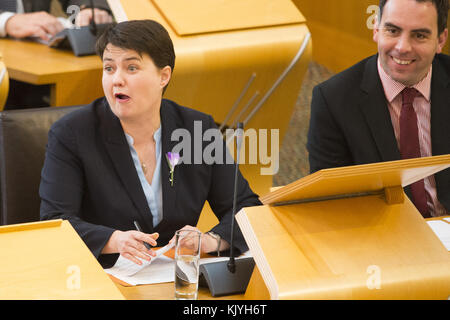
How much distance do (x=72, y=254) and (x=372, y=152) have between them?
1103 millimetres

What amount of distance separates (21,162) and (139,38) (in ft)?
1.70

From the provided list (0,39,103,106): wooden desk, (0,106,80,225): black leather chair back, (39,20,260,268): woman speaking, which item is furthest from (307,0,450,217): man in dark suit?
(0,39,103,106): wooden desk

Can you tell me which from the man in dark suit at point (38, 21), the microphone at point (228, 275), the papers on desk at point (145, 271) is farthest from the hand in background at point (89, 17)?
the microphone at point (228, 275)

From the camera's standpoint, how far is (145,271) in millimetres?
1774

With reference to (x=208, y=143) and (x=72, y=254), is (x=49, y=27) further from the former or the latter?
(x=72, y=254)

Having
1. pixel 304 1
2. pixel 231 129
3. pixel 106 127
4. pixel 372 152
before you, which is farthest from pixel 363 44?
pixel 106 127

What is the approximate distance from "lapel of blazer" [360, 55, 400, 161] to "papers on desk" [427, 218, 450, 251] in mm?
249

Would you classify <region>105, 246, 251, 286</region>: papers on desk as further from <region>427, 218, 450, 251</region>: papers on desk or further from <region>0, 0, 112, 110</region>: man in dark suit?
<region>0, 0, 112, 110</region>: man in dark suit

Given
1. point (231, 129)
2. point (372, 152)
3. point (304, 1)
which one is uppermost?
point (304, 1)

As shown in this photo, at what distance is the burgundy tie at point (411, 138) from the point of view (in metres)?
2.26

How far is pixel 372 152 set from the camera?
7.38ft

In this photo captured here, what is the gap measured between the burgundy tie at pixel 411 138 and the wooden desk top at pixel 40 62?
142 centimetres

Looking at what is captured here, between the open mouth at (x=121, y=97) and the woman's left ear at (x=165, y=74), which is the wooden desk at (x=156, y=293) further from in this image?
the woman's left ear at (x=165, y=74)

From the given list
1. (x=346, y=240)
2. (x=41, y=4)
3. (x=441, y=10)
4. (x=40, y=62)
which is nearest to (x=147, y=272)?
(x=346, y=240)
